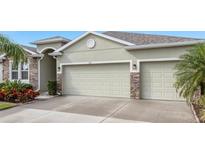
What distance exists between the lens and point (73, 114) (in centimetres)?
827

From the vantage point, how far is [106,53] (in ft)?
42.4

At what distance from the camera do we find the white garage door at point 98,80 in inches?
494

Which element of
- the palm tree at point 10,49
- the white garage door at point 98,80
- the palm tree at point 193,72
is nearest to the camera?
the palm tree at point 193,72

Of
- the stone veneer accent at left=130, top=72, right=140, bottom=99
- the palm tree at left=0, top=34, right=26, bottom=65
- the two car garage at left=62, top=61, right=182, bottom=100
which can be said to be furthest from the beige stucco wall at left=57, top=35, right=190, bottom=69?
the palm tree at left=0, top=34, right=26, bottom=65

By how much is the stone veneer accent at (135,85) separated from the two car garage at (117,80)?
260 millimetres

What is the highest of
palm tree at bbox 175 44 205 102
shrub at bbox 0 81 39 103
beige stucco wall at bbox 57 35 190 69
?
beige stucco wall at bbox 57 35 190 69

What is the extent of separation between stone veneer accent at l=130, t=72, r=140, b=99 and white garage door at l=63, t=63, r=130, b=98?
0.33 metres

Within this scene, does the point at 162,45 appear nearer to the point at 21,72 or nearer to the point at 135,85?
the point at 135,85

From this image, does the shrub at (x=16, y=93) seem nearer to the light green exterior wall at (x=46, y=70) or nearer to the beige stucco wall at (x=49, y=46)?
the light green exterior wall at (x=46, y=70)

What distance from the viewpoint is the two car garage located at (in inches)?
449

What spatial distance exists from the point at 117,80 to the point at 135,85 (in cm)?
136

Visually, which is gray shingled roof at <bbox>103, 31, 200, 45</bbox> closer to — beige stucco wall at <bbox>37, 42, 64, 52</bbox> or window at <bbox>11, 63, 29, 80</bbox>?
beige stucco wall at <bbox>37, 42, 64, 52</bbox>

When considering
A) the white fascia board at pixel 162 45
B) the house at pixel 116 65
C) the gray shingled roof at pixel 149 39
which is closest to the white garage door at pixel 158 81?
the house at pixel 116 65
